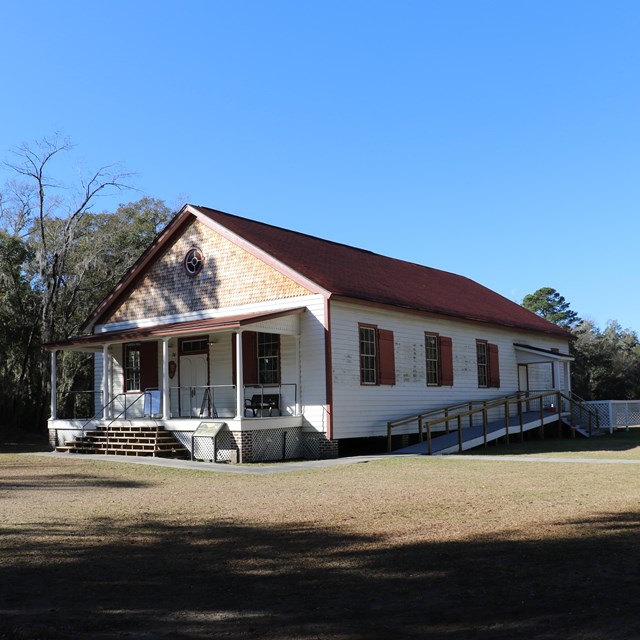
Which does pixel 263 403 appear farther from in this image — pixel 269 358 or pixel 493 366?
pixel 493 366

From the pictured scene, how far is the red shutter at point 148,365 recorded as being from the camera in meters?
24.4

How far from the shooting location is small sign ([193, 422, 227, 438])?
63.6ft

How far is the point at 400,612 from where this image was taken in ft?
18.2

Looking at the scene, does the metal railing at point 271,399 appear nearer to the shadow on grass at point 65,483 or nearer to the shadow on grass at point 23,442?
the shadow on grass at point 65,483

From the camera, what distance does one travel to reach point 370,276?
2489cm

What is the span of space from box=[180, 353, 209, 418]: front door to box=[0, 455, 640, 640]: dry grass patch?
997 cm

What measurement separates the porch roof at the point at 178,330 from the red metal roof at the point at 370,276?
1.88 m

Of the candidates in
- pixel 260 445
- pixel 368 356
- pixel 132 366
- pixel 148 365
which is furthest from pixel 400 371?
pixel 132 366

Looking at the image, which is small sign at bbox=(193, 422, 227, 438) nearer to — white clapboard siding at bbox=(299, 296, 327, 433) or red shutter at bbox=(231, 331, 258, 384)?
red shutter at bbox=(231, 331, 258, 384)

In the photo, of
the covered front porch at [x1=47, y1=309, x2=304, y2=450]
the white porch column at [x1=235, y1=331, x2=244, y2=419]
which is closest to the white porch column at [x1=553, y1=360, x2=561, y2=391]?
the covered front porch at [x1=47, y1=309, x2=304, y2=450]

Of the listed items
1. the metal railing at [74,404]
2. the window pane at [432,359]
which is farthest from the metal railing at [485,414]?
the metal railing at [74,404]

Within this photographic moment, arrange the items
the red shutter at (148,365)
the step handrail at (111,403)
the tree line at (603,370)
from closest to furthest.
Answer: the step handrail at (111,403), the red shutter at (148,365), the tree line at (603,370)

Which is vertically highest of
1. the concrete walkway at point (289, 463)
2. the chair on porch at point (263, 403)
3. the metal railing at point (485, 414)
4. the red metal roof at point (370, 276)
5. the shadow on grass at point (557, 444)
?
the red metal roof at point (370, 276)

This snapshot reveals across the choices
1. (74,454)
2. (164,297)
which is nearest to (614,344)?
(164,297)
